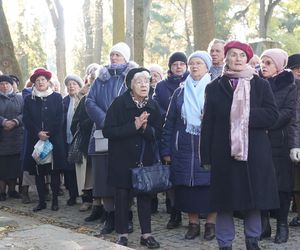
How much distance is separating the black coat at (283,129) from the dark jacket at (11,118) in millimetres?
4802

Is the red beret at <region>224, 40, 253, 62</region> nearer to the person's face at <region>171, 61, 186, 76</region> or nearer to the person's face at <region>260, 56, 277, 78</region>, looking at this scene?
the person's face at <region>260, 56, 277, 78</region>

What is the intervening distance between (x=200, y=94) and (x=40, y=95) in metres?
3.00

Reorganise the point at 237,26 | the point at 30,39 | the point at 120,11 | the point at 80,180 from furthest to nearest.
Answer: the point at 237,26 → the point at 30,39 → the point at 120,11 → the point at 80,180

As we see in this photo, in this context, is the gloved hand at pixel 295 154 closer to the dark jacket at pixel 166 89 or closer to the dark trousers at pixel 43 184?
the dark jacket at pixel 166 89

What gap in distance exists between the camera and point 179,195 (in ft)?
21.6

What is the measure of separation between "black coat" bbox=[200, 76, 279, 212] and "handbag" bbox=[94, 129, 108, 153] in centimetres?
189

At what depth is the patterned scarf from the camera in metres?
6.39

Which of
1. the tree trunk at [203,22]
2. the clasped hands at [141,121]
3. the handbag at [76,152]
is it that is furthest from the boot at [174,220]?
the tree trunk at [203,22]

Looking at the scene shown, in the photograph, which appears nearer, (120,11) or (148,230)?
(148,230)

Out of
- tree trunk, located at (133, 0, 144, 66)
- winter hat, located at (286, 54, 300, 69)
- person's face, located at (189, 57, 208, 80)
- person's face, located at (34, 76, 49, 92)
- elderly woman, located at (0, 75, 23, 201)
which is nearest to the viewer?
person's face, located at (189, 57, 208, 80)

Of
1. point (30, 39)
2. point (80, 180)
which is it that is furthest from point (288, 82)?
point (30, 39)

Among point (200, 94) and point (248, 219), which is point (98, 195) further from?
point (248, 219)

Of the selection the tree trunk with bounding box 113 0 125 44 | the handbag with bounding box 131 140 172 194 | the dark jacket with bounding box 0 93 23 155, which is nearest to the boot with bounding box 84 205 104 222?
the handbag with bounding box 131 140 172 194

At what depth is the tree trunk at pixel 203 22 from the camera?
1100cm
